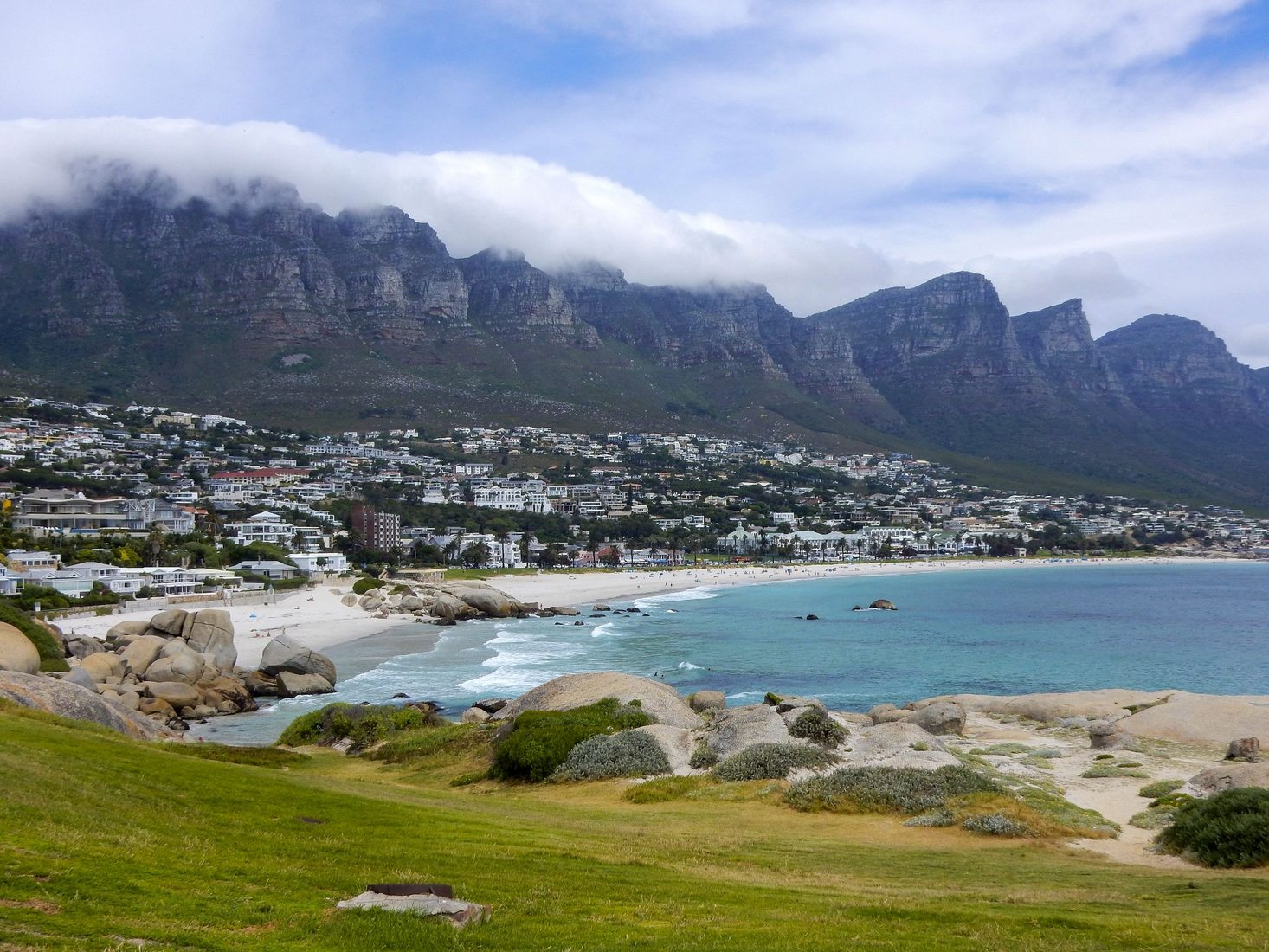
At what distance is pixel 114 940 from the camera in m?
7.09

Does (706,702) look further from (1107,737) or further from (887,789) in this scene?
(887,789)

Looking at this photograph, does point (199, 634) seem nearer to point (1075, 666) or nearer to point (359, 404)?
point (1075, 666)

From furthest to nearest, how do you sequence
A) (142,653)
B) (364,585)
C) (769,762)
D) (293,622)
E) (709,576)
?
(709,576), (364,585), (293,622), (142,653), (769,762)

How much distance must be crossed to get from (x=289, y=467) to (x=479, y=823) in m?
140

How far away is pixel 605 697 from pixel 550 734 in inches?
165

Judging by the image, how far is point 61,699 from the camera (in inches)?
818

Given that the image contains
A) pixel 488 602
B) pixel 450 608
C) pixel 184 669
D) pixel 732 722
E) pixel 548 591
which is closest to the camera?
pixel 732 722

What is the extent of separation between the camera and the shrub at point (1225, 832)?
13.9 metres

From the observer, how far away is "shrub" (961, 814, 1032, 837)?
16484mm

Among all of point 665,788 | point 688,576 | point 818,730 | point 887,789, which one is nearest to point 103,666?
point 665,788

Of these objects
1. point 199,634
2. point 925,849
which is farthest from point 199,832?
point 199,634

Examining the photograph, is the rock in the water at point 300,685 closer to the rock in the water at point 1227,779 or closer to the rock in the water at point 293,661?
the rock in the water at point 293,661

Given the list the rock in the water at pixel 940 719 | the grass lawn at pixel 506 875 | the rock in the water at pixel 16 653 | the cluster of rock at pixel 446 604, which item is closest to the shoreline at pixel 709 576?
the cluster of rock at pixel 446 604

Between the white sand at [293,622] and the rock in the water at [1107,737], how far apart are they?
124 feet
